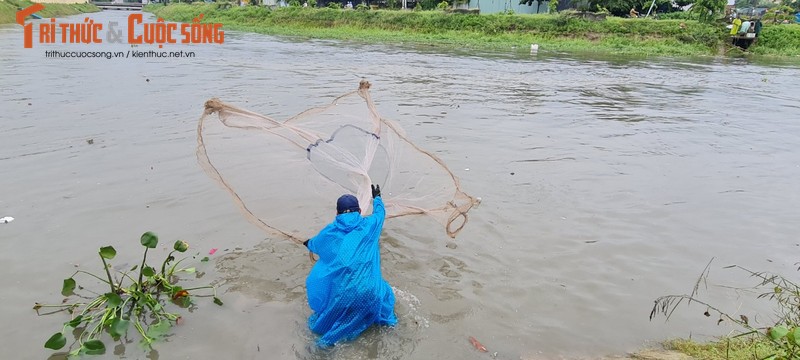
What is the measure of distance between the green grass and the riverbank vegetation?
26.5m

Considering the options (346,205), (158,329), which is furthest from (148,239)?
(346,205)

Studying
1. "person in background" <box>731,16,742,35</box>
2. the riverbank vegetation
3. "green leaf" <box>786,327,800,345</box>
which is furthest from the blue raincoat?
"person in background" <box>731,16,742,35</box>

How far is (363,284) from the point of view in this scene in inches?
136

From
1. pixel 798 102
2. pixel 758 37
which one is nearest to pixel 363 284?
pixel 798 102

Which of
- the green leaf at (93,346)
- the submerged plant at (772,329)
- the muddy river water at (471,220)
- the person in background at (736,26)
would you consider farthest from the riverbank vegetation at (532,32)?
the green leaf at (93,346)

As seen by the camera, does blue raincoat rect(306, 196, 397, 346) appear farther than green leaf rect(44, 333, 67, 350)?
Yes

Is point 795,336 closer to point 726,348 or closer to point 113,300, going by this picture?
point 726,348

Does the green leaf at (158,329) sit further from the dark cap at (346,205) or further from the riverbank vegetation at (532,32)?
the riverbank vegetation at (532,32)

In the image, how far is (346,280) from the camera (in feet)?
11.2

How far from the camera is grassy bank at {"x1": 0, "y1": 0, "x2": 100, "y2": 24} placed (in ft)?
109

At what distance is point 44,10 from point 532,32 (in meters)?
39.3

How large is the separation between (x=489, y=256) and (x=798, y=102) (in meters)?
13.0

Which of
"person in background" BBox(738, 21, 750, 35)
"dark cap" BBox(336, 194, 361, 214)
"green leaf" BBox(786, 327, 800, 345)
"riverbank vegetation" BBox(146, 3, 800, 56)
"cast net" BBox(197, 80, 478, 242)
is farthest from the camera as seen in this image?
"riverbank vegetation" BBox(146, 3, 800, 56)

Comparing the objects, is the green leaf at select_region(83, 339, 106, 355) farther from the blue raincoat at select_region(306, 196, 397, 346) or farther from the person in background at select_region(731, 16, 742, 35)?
the person in background at select_region(731, 16, 742, 35)
